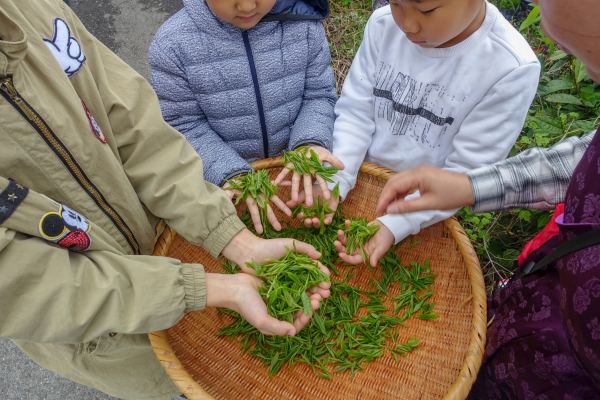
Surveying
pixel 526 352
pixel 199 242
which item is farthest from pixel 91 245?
pixel 526 352

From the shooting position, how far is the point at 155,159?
148 cm

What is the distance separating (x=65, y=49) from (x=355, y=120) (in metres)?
1.34

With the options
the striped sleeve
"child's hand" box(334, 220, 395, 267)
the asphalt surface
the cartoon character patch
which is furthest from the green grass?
the asphalt surface

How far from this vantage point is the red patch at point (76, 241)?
3.52ft

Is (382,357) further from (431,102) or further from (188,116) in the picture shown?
(188,116)

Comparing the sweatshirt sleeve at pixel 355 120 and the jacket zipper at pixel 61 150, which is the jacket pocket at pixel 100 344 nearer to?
the jacket zipper at pixel 61 150

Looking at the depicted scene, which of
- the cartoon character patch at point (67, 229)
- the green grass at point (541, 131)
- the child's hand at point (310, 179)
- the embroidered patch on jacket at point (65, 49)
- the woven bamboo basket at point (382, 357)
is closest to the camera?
the cartoon character patch at point (67, 229)

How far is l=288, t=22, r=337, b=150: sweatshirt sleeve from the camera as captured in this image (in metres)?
2.04

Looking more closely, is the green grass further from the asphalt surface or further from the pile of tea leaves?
the asphalt surface

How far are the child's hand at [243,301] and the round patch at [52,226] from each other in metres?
0.50

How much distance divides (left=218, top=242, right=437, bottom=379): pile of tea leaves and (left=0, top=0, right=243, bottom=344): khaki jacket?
0.46 meters

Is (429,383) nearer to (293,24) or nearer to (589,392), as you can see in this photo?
(589,392)

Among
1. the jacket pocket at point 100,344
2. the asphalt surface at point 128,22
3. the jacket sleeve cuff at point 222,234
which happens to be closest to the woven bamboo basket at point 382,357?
the jacket pocket at point 100,344

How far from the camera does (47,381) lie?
→ 2346mm
